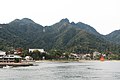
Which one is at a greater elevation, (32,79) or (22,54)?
(22,54)

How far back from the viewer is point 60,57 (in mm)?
180750

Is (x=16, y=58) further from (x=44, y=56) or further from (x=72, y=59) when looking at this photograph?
(x=72, y=59)

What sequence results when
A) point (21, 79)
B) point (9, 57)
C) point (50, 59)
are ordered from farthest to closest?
1. point (50, 59)
2. point (9, 57)
3. point (21, 79)

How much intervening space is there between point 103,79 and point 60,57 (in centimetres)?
12373

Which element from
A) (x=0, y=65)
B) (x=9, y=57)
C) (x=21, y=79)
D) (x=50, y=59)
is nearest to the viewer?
(x=21, y=79)

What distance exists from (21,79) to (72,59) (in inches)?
5528

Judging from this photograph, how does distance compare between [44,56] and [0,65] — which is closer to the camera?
[0,65]

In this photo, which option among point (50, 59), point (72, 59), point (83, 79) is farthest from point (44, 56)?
point (83, 79)

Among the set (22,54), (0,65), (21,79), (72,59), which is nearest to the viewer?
(21,79)

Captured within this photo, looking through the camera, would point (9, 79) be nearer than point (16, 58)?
Yes

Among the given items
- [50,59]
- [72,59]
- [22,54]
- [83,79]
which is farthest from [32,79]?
[72,59]

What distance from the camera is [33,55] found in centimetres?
16200

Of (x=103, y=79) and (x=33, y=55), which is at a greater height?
(x=33, y=55)

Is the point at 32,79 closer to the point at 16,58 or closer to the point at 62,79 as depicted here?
the point at 62,79
